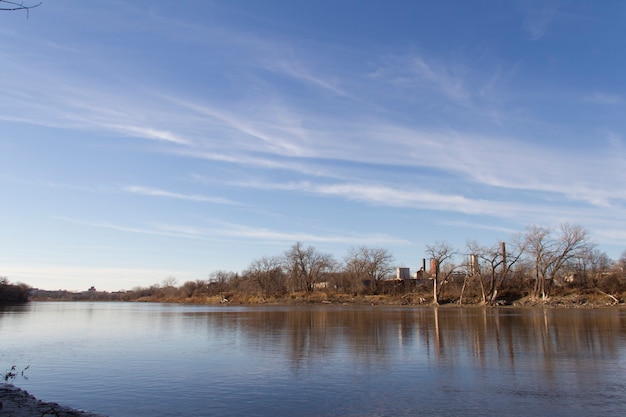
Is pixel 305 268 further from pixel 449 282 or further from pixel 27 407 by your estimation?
pixel 27 407

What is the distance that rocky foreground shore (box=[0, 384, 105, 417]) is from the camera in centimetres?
1118

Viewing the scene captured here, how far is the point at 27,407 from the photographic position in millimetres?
12023

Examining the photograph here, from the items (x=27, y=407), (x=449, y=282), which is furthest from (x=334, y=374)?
(x=449, y=282)

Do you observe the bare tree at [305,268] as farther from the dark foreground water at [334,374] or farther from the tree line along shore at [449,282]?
the dark foreground water at [334,374]

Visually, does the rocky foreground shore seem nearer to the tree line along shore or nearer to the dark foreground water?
the dark foreground water

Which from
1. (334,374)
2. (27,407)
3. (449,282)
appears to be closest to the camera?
(27,407)

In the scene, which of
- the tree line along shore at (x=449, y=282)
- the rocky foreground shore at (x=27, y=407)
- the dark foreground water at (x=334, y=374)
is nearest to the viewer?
the rocky foreground shore at (x=27, y=407)

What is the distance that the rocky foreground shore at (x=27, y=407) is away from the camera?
440 inches

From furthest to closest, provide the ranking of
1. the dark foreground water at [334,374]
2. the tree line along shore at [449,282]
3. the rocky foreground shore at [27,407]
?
1. the tree line along shore at [449,282]
2. the dark foreground water at [334,374]
3. the rocky foreground shore at [27,407]

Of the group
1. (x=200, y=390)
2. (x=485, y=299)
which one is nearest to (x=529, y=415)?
(x=200, y=390)

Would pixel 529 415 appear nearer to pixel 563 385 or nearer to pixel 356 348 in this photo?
pixel 563 385

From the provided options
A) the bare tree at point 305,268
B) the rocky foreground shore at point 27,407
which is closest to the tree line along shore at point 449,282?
the bare tree at point 305,268

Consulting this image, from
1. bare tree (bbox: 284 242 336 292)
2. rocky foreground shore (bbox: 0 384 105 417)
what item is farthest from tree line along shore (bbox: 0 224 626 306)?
rocky foreground shore (bbox: 0 384 105 417)

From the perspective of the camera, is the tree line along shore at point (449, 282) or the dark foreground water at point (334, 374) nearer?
the dark foreground water at point (334, 374)
